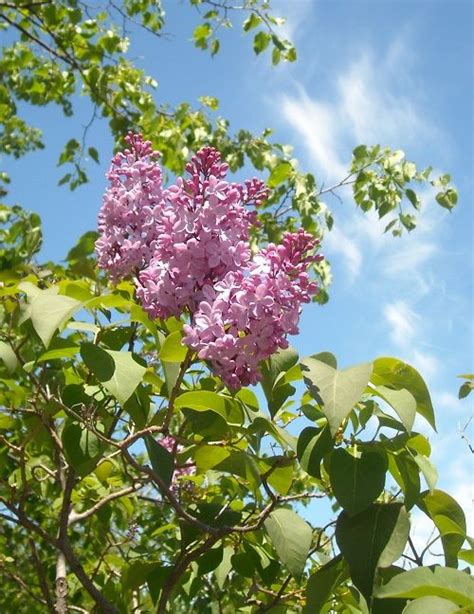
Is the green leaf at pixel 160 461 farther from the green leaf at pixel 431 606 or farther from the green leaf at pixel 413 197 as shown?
the green leaf at pixel 413 197

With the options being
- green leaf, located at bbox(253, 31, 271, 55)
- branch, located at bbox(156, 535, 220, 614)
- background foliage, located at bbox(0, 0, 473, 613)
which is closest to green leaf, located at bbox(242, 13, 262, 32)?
green leaf, located at bbox(253, 31, 271, 55)

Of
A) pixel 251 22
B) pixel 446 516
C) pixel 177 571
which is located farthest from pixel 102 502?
pixel 251 22

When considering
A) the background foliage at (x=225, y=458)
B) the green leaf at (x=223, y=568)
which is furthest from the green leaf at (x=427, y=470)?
the green leaf at (x=223, y=568)

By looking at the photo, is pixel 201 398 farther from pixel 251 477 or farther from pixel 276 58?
pixel 276 58

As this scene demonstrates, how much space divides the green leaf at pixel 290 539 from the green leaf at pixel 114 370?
319 mm

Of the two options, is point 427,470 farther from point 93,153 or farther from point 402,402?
point 93,153

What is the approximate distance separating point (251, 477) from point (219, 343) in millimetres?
245

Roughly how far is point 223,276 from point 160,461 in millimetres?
300

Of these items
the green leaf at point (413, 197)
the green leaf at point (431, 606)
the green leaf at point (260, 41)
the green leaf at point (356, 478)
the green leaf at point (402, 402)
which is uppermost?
the green leaf at point (260, 41)

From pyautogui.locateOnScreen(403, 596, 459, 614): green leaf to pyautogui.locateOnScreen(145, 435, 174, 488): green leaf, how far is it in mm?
410

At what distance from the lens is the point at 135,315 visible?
1.05 m

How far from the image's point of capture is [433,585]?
79 cm

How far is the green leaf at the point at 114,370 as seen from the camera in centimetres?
95

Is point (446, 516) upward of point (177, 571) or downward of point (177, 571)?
upward
